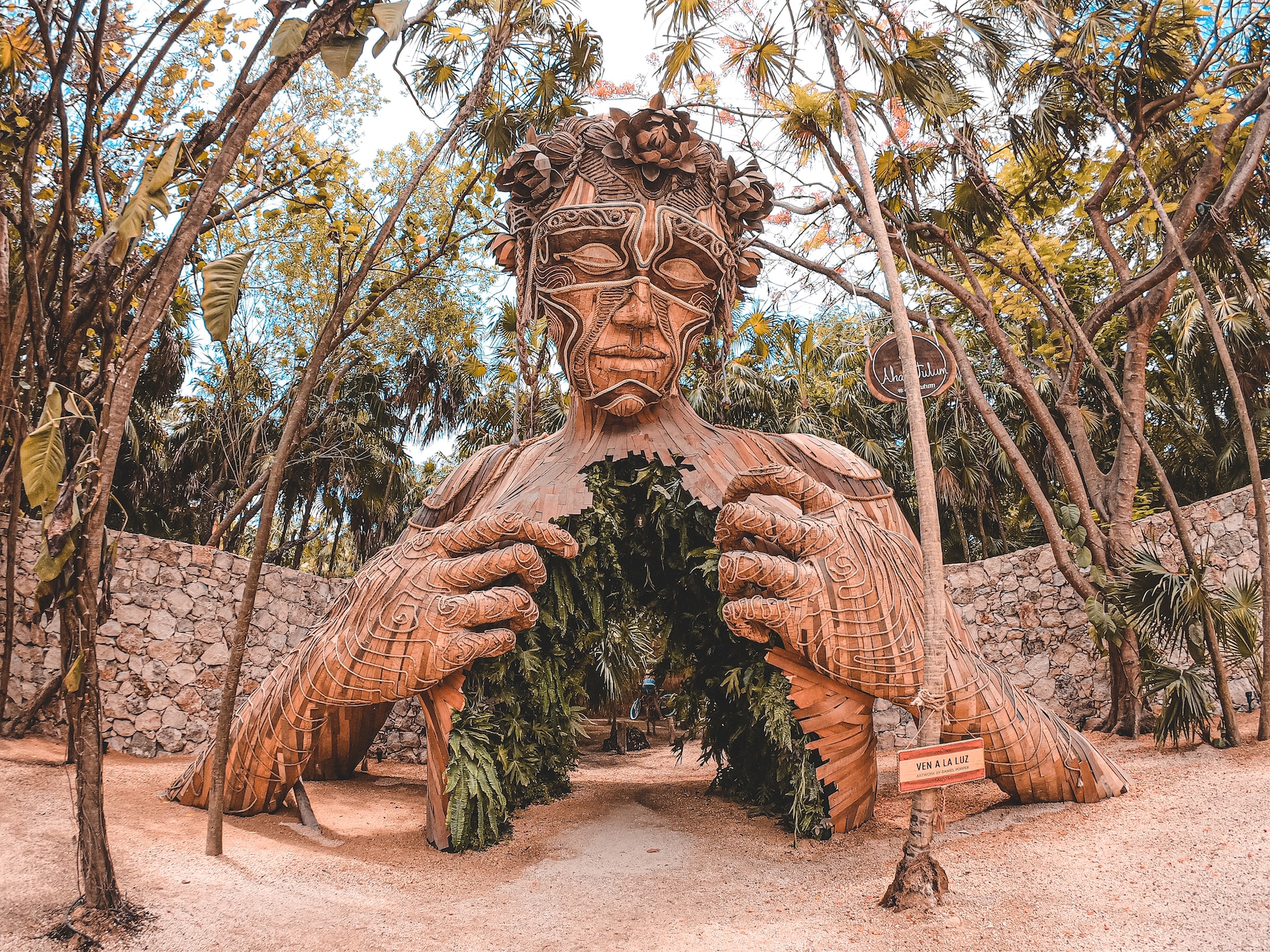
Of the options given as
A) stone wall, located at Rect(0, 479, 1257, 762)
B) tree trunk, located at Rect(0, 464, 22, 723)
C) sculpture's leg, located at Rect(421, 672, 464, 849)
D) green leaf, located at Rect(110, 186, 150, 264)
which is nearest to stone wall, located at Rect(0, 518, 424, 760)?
stone wall, located at Rect(0, 479, 1257, 762)

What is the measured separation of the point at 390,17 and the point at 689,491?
281 centimetres

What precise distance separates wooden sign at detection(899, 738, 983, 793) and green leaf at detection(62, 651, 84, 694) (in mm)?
3053

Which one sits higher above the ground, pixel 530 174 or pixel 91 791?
pixel 530 174

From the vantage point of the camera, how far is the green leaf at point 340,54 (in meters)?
Answer: 3.46

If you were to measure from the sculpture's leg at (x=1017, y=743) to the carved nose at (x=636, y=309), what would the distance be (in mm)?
2483

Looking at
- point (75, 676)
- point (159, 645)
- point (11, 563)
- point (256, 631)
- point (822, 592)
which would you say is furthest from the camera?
point (256, 631)

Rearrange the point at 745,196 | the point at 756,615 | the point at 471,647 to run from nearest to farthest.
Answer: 1. the point at 756,615
2. the point at 471,647
3. the point at 745,196

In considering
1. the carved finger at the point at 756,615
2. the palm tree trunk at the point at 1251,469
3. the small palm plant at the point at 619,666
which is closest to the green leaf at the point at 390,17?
the carved finger at the point at 756,615

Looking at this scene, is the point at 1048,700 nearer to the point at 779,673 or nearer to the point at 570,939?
the point at 779,673

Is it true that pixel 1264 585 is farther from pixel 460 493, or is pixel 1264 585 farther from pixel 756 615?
pixel 460 493

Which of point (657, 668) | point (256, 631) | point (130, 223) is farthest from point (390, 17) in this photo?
point (256, 631)

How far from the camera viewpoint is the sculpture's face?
4.72m

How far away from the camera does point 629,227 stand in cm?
472

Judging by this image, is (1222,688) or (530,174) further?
(1222,688)
